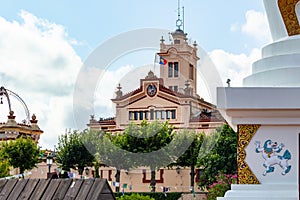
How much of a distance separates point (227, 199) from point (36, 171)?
108 ft

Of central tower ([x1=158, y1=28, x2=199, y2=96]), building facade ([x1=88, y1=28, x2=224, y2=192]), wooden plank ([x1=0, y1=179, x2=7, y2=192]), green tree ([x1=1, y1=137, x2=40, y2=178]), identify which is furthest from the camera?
central tower ([x1=158, y1=28, x2=199, y2=96])

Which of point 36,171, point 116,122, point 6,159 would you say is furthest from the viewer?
point 116,122

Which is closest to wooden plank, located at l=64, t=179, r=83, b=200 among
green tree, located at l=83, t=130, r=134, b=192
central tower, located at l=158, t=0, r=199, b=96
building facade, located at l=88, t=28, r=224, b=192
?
green tree, located at l=83, t=130, r=134, b=192

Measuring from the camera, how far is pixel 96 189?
5.50 meters

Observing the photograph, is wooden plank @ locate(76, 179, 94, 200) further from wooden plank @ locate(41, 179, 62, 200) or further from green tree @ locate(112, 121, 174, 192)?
green tree @ locate(112, 121, 174, 192)

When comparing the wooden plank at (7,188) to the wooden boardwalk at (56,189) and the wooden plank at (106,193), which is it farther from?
the wooden plank at (106,193)

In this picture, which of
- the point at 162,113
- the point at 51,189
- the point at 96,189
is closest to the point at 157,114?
the point at 162,113

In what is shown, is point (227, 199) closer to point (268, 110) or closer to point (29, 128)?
point (268, 110)

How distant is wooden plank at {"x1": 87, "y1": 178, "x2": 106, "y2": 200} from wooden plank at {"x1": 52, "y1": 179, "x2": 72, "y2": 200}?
0.27 meters

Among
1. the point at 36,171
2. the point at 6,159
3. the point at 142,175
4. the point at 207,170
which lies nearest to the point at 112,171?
the point at 142,175

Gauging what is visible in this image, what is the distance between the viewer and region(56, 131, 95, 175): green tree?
3612 cm

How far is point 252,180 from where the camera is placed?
6621 mm

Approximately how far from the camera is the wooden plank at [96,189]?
5.46m

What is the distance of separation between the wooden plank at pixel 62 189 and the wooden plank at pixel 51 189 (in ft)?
0.11
